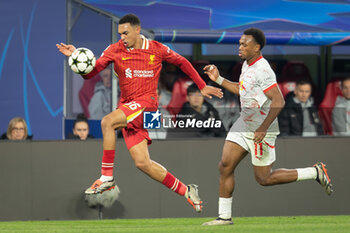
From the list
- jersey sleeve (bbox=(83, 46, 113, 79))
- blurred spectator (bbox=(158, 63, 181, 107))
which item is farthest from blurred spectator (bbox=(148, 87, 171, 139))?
jersey sleeve (bbox=(83, 46, 113, 79))

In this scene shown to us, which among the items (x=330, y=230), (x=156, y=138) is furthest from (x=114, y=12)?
(x=330, y=230)

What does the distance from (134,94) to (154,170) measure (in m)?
0.80

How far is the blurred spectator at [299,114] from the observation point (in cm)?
1087

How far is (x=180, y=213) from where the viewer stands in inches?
428

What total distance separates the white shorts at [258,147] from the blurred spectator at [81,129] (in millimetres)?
2729

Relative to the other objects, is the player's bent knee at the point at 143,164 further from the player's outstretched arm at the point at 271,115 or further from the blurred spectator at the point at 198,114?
the blurred spectator at the point at 198,114

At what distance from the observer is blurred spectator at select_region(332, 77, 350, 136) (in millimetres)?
10930

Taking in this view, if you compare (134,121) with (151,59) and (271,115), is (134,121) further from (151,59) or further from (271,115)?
(271,115)

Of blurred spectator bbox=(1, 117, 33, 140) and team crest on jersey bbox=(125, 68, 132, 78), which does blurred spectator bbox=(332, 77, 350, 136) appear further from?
blurred spectator bbox=(1, 117, 33, 140)

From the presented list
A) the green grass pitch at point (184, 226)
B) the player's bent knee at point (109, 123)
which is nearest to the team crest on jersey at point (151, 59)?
the player's bent knee at point (109, 123)

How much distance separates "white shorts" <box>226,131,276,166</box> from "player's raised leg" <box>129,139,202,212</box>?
73 cm

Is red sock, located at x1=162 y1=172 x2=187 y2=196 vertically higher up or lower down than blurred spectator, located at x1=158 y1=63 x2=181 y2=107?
lower down

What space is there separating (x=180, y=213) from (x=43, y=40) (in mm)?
3913

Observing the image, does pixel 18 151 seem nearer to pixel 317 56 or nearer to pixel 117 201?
pixel 117 201
